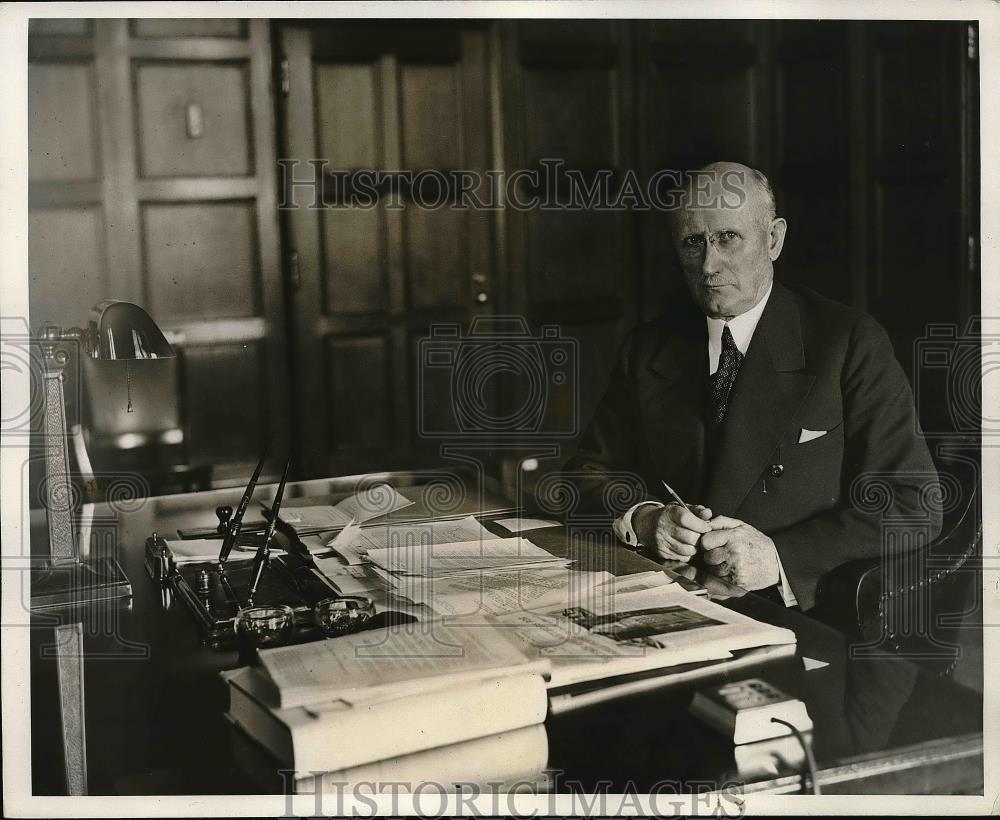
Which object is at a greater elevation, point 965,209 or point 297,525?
point 965,209

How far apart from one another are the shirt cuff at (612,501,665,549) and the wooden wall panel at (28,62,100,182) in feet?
→ 4.55

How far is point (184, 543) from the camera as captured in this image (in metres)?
1.99

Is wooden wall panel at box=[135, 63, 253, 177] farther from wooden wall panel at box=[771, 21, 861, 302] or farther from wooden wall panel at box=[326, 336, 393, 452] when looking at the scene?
wooden wall panel at box=[771, 21, 861, 302]

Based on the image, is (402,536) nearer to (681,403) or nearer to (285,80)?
(681,403)

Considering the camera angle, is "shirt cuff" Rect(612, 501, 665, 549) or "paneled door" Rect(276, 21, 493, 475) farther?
"paneled door" Rect(276, 21, 493, 475)

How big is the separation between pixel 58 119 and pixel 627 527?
1479 mm

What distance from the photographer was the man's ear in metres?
2.28

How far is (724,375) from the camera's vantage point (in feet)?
7.70

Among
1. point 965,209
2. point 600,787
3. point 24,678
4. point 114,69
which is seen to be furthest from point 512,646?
point 114,69

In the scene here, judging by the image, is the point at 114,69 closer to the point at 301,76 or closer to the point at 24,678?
the point at 301,76

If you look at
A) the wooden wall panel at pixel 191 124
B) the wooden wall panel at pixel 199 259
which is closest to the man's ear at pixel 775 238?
the wooden wall panel at pixel 191 124

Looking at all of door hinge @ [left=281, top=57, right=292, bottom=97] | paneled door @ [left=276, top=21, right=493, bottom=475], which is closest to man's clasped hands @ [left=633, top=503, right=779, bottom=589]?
paneled door @ [left=276, top=21, right=493, bottom=475]

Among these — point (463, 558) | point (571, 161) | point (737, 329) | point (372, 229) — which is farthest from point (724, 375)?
point (372, 229)

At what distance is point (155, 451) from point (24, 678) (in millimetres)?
1622
